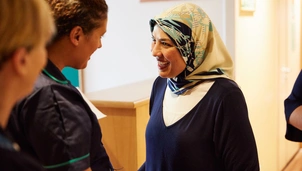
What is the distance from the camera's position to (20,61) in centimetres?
62

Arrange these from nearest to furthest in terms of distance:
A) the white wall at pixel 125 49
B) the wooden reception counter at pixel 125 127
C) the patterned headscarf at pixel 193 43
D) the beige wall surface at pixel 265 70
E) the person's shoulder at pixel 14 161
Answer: the person's shoulder at pixel 14 161
the patterned headscarf at pixel 193 43
the wooden reception counter at pixel 125 127
the beige wall surface at pixel 265 70
the white wall at pixel 125 49

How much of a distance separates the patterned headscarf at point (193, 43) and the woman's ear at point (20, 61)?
838 millimetres

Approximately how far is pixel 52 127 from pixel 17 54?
0.29 m

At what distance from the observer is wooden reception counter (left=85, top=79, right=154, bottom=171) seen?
179cm

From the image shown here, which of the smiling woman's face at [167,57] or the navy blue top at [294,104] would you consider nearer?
the smiling woman's face at [167,57]

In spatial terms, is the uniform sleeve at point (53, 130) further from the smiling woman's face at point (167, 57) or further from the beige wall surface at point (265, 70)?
the beige wall surface at point (265, 70)

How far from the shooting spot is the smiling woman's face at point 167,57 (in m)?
1.42

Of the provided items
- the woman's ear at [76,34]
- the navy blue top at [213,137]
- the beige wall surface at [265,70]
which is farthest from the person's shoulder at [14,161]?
the beige wall surface at [265,70]

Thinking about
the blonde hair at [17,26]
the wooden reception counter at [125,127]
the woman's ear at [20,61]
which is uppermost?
the blonde hair at [17,26]

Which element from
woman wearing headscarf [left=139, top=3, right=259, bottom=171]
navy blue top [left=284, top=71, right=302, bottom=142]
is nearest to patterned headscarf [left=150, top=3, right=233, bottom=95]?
woman wearing headscarf [left=139, top=3, right=259, bottom=171]

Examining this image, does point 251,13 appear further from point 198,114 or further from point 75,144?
point 75,144

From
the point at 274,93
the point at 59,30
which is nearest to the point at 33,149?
the point at 59,30

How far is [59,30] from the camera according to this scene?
96 cm

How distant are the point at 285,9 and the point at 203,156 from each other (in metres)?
2.80
